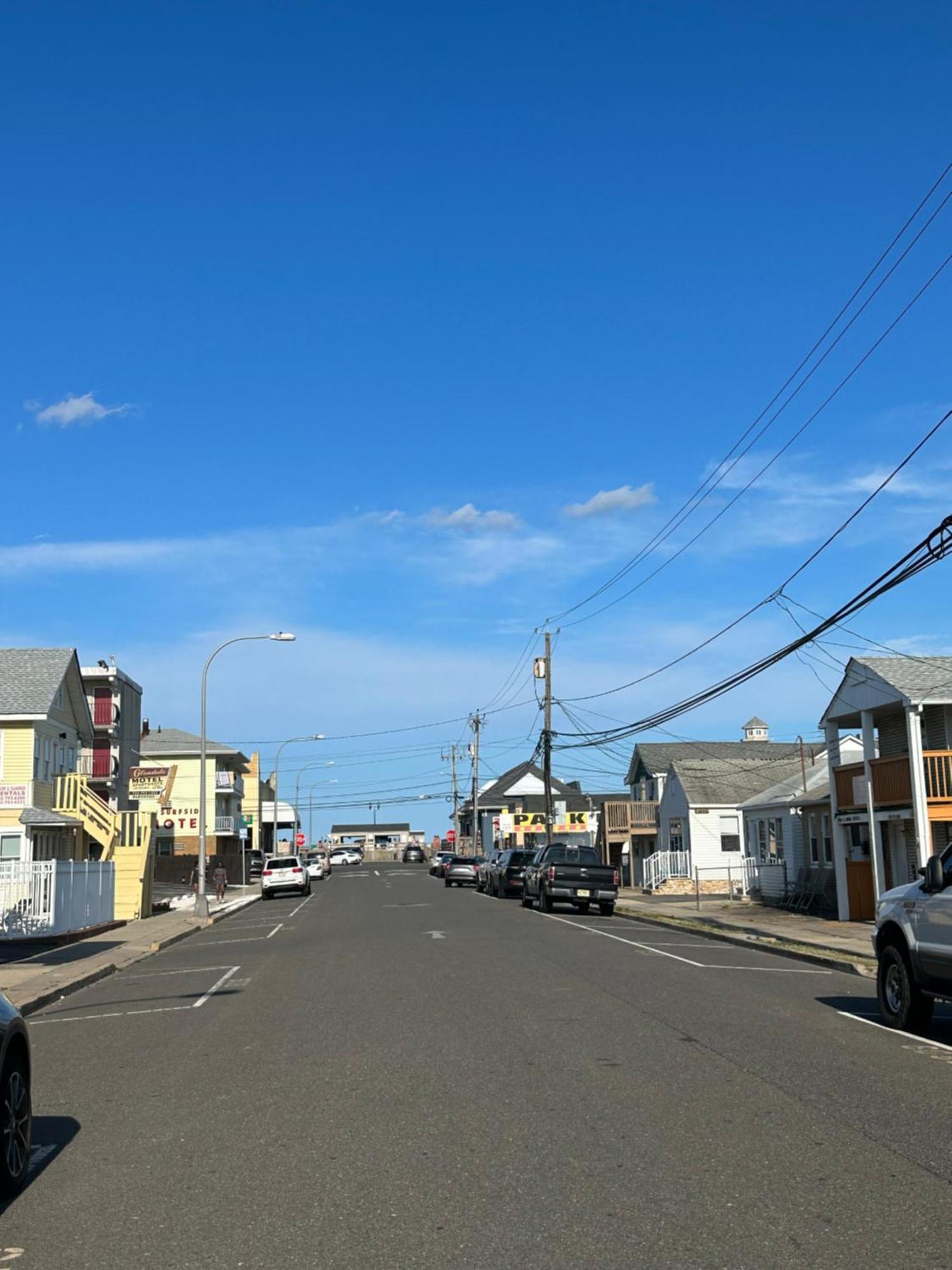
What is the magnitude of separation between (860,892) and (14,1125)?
87.2 feet

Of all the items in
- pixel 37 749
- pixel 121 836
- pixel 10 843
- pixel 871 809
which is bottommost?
pixel 10 843

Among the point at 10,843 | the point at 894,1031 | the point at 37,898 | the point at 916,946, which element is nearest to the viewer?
the point at 916,946

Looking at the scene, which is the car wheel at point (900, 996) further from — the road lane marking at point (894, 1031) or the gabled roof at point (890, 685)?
the gabled roof at point (890, 685)

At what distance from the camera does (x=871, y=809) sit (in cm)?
2850

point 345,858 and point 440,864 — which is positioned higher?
point 345,858

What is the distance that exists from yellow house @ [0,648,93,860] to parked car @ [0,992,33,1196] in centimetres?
3126

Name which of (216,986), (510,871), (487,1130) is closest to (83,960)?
(216,986)

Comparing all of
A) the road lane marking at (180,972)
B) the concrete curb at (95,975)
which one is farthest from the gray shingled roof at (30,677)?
the road lane marking at (180,972)

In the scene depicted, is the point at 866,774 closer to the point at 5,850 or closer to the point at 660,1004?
the point at 660,1004

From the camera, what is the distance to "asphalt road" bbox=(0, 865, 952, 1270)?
5910 millimetres

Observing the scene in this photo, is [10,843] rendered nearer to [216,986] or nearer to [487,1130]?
[216,986]

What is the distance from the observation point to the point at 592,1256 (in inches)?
222

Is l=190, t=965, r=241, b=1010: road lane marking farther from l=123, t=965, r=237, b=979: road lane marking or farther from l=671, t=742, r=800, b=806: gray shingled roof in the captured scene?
l=671, t=742, r=800, b=806: gray shingled roof

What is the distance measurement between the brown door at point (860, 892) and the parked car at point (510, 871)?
47.0 feet
